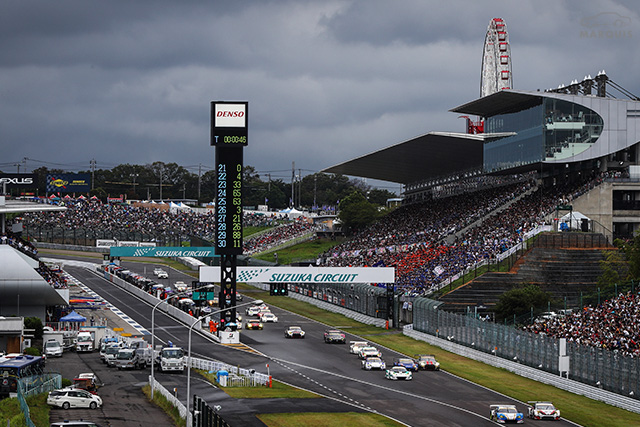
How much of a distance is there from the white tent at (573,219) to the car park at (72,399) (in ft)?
181

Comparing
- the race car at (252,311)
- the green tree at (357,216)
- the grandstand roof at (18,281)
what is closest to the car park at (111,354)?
the grandstand roof at (18,281)

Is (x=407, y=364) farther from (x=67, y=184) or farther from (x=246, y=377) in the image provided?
(x=67, y=184)

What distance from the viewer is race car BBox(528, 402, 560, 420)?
46844 millimetres

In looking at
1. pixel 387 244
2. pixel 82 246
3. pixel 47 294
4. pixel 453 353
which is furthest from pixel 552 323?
pixel 82 246

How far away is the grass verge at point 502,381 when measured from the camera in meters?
48.0

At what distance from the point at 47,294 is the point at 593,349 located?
149 ft

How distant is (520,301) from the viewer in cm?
7438

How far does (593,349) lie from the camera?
5319 centimetres

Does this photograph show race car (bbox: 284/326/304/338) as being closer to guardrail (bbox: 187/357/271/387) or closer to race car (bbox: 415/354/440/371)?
race car (bbox: 415/354/440/371)

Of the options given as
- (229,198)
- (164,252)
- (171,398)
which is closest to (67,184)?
Result: (164,252)

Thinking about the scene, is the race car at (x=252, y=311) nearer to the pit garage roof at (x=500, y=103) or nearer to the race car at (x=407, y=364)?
the race car at (x=407, y=364)

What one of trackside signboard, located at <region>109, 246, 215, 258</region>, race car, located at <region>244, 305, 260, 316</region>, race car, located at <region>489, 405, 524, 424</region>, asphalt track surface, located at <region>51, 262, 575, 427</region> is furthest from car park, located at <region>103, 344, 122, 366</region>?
trackside signboard, located at <region>109, 246, 215, 258</region>

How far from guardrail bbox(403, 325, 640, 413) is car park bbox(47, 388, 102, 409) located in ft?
89.6

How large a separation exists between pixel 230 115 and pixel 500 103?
125 ft
